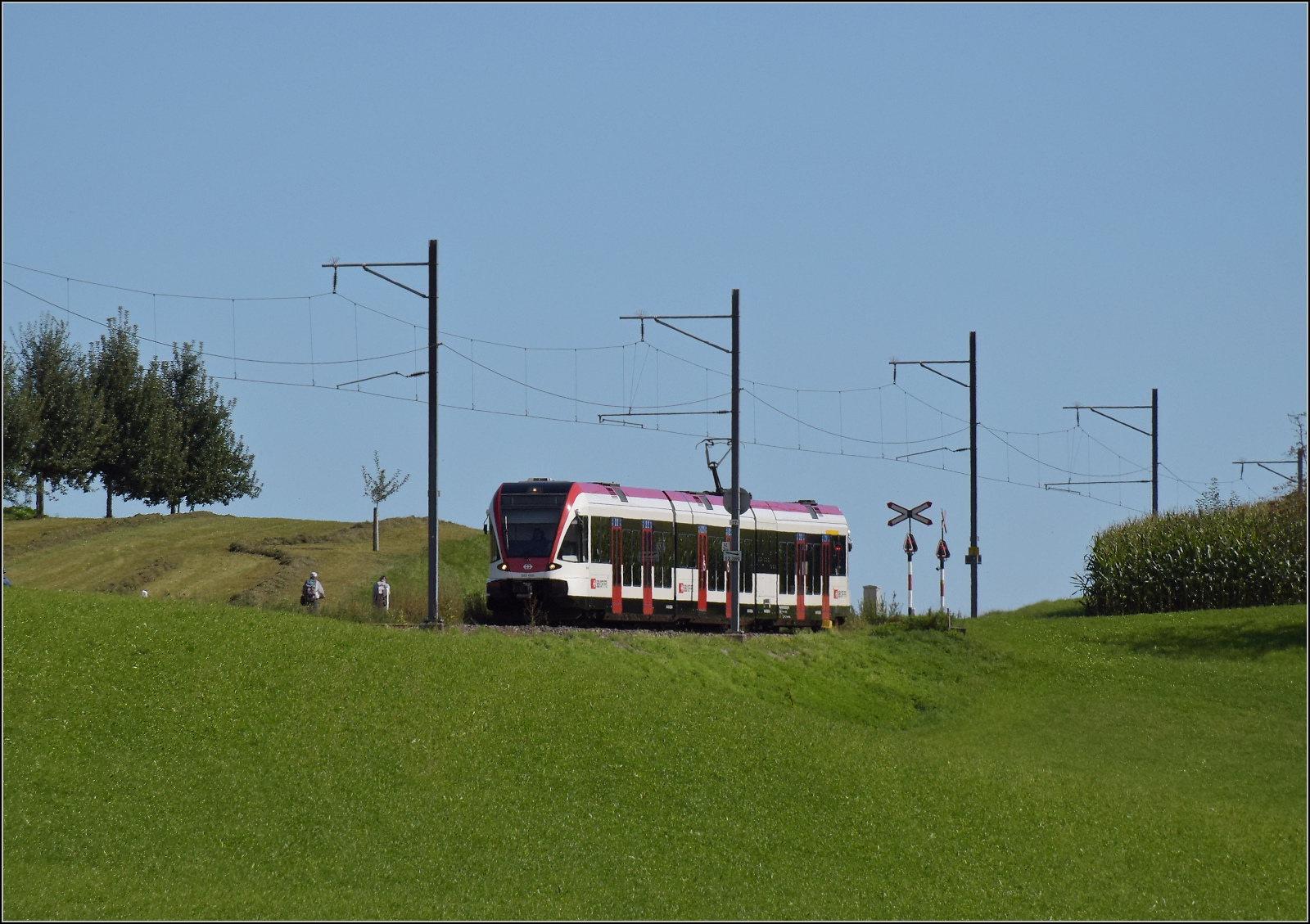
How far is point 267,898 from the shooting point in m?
17.7

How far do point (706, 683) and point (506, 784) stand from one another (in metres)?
7.69

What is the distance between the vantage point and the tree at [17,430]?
53.2 m

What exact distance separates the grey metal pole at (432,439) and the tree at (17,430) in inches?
996

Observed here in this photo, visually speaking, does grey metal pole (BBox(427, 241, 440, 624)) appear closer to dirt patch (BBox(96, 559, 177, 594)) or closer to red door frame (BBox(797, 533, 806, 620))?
red door frame (BBox(797, 533, 806, 620))

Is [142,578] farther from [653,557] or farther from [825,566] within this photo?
[825,566]

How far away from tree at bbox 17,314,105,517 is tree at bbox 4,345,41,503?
1123 mm

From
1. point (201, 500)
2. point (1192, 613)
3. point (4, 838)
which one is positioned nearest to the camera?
point (4, 838)

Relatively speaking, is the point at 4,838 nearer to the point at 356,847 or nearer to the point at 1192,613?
the point at 356,847

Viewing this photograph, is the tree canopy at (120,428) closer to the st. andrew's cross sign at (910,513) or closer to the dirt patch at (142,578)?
the dirt patch at (142,578)

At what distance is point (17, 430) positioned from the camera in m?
54.5

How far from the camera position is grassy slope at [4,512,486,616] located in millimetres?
53469

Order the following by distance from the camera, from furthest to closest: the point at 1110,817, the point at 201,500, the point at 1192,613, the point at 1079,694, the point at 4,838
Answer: the point at 201,500 < the point at 1079,694 < the point at 1192,613 < the point at 1110,817 < the point at 4,838

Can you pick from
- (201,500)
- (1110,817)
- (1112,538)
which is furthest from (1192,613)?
(201,500)

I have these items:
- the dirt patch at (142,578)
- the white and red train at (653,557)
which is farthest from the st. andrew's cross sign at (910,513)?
the dirt patch at (142,578)
